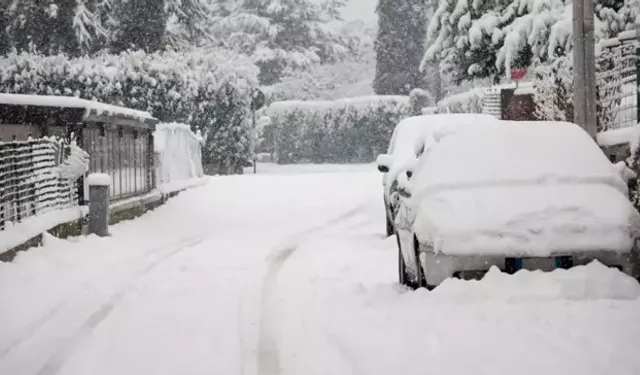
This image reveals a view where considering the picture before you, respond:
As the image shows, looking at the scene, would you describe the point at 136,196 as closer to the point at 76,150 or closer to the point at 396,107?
the point at 76,150

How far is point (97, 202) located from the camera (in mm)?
13078

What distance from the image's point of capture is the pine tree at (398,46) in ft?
141

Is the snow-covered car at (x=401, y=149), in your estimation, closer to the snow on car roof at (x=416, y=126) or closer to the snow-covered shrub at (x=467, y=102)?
the snow on car roof at (x=416, y=126)

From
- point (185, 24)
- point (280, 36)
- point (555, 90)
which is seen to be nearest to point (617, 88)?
point (555, 90)

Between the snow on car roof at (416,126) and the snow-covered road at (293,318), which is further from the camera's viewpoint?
the snow on car roof at (416,126)

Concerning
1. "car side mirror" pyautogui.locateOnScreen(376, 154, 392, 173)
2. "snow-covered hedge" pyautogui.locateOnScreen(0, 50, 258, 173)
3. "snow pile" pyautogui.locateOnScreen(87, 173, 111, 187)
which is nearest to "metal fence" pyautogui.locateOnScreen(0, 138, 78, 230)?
"snow pile" pyautogui.locateOnScreen(87, 173, 111, 187)

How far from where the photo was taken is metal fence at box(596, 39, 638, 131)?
40.0ft

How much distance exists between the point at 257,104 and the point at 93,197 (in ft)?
54.4

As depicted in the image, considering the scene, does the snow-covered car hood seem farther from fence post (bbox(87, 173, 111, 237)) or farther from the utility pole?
fence post (bbox(87, 173, 111, 237))

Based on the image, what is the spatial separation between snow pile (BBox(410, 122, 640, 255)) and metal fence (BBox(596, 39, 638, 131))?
4.09 meters

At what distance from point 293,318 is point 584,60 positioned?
5739 mm

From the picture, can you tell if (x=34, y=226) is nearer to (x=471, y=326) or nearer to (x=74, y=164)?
(x=74, y=164)

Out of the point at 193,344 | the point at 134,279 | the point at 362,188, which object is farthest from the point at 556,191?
the point at 362,188

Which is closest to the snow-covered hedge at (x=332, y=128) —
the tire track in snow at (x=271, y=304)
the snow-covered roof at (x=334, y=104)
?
the snow-covered roof at (x=334, y=104)
